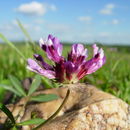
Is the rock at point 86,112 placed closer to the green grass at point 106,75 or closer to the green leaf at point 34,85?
the green leaf at point 34,85

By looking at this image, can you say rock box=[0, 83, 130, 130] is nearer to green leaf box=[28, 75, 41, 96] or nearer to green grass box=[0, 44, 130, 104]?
green leaf box=[28, 75, 41, 96]

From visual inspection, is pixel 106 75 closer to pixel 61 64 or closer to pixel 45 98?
pixel 45 98

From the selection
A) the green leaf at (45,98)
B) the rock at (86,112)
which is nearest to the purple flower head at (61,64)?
the rock at (86,112)

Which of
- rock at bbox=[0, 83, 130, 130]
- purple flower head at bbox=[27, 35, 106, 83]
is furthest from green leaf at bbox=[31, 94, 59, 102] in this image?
purple flower head at bbox=[27, 35, 106, 83]

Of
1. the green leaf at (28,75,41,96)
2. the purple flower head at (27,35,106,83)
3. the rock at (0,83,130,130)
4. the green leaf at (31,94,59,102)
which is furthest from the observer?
the green leaf at (28,75,41,96)

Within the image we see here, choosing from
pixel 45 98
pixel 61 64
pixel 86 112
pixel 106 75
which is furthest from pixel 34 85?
pixel 106 75

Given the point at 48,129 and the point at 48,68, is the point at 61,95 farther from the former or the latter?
the point at 48,68

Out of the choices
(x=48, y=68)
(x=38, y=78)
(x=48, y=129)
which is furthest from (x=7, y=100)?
(x=48, y=68)

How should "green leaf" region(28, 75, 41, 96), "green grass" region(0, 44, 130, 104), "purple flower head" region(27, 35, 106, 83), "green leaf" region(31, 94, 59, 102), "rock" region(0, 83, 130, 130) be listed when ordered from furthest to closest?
"green grass" region(0, 44, 130, 104)
"green leaf" region(28, 75, 41, 96)
"green leaf" region(31, 94, 59, 102)
"rock" region(0, 83, 130, 130)
"purple flower head" region(27, 35, 106, 83)

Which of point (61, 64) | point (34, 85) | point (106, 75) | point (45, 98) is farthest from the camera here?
point (106, 75)

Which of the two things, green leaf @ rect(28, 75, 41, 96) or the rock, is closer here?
the rock
